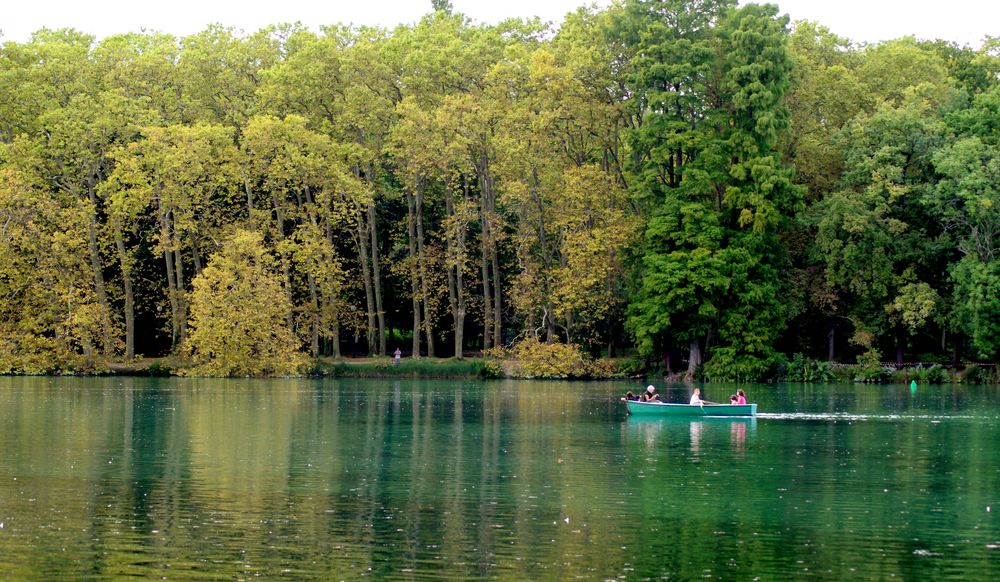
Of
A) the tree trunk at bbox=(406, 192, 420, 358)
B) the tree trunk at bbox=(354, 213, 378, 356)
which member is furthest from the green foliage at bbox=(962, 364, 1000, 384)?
the tree trunk at bbox=(354, 213, 378, 356)

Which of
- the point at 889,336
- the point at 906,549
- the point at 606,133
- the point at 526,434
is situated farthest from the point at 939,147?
the point at 906,549

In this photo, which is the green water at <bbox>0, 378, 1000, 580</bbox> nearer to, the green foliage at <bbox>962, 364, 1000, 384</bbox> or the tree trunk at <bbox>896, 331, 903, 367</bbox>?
the green foliage at <bbox>962, 364, 1000, 384</bbox>

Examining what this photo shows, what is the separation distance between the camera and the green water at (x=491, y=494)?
62.4ft

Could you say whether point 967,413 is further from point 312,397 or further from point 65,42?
point 65,42

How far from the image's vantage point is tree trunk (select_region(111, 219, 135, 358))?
76.4 metres

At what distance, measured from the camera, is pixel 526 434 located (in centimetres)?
3838

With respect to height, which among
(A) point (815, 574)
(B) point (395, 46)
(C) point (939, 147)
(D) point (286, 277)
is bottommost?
(A) point (815, 574)

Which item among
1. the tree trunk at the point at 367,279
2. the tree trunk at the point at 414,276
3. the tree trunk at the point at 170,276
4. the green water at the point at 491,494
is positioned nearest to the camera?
the green water at the point at 491,494

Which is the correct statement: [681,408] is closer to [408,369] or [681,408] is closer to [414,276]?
[408,369]

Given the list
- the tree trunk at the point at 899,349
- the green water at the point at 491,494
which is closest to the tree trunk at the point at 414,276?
the tree trunk at the point at 899,349

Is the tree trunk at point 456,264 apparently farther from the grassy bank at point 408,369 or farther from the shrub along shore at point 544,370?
the shrub along shore at point 544,370

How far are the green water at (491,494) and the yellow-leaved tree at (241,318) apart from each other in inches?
945

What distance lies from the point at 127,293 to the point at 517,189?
23053 mm

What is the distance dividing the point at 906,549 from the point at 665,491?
6.72 meters
